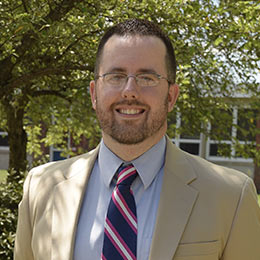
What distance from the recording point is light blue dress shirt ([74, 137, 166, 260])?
184cm

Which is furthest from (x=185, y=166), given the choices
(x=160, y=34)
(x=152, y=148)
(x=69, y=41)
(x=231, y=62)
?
(x=231, y=62)

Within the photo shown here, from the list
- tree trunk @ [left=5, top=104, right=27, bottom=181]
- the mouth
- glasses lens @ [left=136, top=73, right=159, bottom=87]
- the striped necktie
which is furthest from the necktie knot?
tree trunk @ [left=5, top=104, right=27, bottom=181]

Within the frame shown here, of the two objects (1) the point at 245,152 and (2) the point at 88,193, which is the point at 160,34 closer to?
(2) the point at 88,193

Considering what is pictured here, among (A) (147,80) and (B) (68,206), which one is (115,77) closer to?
(A) (147,80)

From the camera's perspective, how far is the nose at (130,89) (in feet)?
6.05

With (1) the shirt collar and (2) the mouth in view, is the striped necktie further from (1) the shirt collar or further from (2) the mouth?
(2) the mouth

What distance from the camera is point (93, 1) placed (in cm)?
465

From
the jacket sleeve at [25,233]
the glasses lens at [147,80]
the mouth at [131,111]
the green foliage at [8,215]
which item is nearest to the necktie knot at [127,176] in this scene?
the mouth at [131,111]

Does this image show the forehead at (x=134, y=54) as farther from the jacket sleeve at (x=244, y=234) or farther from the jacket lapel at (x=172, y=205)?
the jacket sleeve at (x=244, y=234)

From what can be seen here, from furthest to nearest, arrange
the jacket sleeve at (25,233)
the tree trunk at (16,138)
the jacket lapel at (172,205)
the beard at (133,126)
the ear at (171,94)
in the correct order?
the tree trunk at (16,138) < the jacket sleeve at (25,233) < the ear at (171,94) < the beard at (133,126) < the jacket lapel at (172,205)

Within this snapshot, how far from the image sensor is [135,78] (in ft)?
6.11

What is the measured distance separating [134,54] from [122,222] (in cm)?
75

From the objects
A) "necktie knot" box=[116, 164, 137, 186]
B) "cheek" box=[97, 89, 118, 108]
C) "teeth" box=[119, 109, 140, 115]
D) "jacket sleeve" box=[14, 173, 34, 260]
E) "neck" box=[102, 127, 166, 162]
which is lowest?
"jacket sleeve" box=[14, 173, 34, 260]

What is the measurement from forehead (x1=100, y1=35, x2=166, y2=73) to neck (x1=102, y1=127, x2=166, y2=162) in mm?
314
